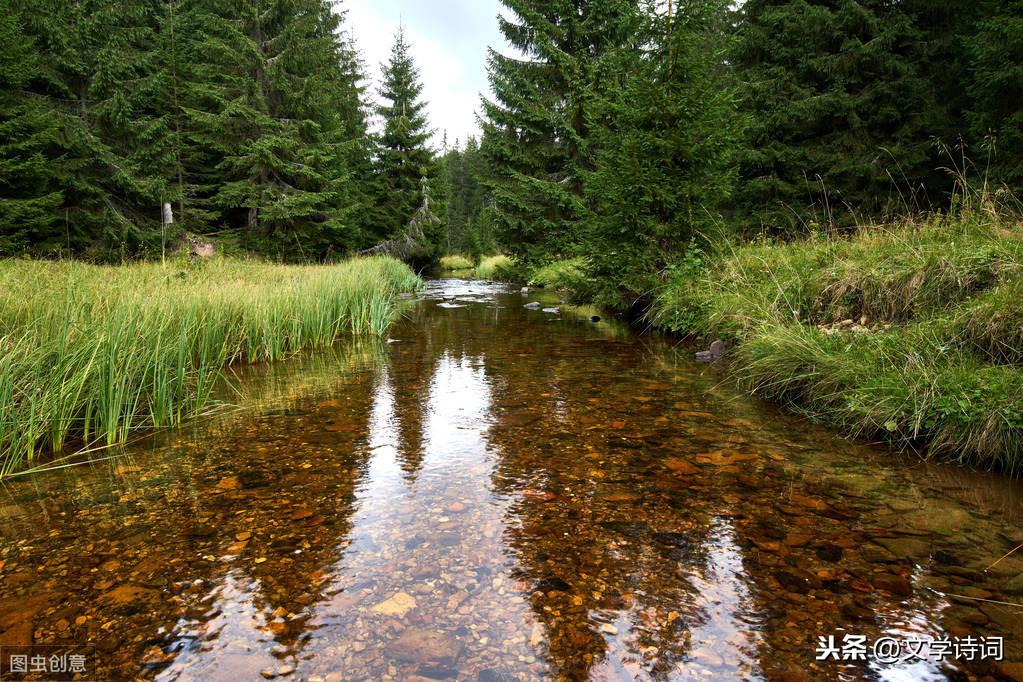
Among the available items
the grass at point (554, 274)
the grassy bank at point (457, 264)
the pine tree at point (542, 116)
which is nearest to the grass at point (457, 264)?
the grassy bank at point (457, 264)

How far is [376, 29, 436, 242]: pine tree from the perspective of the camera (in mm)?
29922

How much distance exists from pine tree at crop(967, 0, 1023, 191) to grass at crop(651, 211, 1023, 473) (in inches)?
255

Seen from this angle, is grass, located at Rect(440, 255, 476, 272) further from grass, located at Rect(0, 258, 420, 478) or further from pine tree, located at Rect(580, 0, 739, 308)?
grass, located at Rect(0, 258, 420, 478)

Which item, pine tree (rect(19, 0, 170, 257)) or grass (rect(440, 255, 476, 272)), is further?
grass (rect(440, 255, 476, 272))

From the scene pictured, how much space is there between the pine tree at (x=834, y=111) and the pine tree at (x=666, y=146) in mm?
5255

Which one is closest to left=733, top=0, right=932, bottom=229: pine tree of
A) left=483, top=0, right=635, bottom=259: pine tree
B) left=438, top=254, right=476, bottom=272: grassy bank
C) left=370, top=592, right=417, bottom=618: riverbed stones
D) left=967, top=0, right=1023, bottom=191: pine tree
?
left=967, top=0, right=1023, bottom=191: pine tree

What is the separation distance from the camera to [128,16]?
61.4ft

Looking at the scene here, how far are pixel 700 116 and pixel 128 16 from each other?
21.1m

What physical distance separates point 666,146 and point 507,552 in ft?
26.2

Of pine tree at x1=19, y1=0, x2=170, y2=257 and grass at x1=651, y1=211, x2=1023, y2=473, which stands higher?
pine tree at x1=19, y1=0, x2=170, y2=257

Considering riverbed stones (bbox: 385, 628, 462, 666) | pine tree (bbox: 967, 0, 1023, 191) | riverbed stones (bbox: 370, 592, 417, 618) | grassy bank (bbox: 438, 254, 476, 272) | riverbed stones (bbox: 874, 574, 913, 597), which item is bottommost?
riverbed stones (bbox: 385, 628, 462, 666)

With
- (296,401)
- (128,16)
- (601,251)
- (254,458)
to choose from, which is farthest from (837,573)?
(128,16)

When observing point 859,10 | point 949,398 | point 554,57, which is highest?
point 554,57

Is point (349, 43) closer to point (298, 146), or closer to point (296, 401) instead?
point (298, 146)
